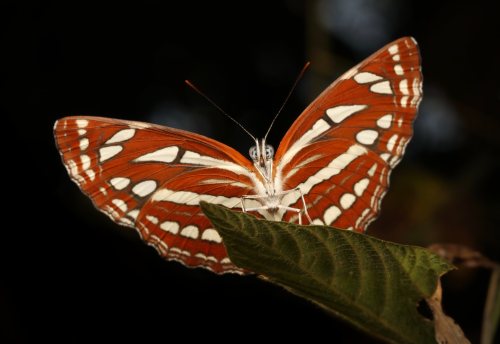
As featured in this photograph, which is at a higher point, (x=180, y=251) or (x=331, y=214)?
(x=331, y=214)

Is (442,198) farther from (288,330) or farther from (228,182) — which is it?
(228,182)

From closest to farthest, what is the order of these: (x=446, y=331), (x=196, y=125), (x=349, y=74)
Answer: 1. (x=446, y=331)
2. (x=349, y=74)
3. (x=196, y=125)

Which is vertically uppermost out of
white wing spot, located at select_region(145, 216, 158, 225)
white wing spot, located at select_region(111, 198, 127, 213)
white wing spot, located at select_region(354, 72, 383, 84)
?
white wing spot, located at select_region(354, 72, 383, 84)

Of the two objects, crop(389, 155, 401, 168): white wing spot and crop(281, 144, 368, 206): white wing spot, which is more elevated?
crop(389, 155, 401, 168): white wing spot

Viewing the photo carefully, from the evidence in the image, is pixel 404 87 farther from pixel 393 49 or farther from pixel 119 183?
pixel 119 183

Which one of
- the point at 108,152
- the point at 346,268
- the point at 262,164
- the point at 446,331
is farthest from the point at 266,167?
the point at 446,331

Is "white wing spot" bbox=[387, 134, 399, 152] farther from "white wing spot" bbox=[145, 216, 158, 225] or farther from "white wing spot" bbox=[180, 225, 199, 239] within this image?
"white wing spot" bbox=[145, 216, 158, 225]

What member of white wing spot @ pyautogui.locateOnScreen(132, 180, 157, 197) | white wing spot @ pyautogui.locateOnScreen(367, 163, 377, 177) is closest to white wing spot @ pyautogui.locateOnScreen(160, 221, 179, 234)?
white wing spot @ pyautogui.locateOnScreen(132, 180, 157, 197)

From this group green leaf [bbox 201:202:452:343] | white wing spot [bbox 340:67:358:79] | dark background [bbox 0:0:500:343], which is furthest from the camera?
dark background [bbox 0:0:500:343]
